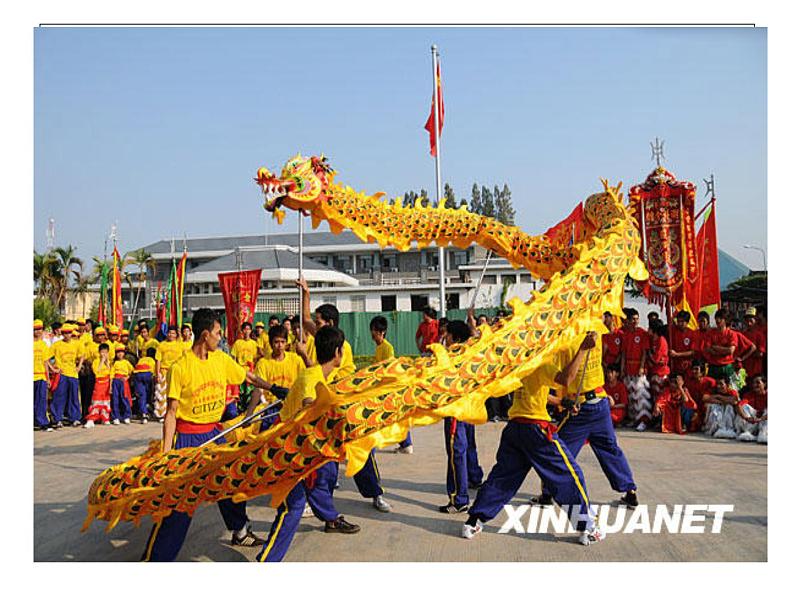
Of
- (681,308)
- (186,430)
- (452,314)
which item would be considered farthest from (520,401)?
(452,314)

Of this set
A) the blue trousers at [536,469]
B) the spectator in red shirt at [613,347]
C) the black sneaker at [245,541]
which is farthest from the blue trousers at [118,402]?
the blue trousers at [536,469]

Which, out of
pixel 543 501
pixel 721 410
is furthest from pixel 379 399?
pixel 721 410

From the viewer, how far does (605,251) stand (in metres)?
3.62

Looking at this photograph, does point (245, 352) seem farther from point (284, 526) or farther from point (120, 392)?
point (284, 526)

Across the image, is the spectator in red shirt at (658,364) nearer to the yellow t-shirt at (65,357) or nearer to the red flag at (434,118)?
the red flag at (434,118)

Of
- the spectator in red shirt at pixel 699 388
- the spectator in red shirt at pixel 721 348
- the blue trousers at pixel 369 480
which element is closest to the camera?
the blue trousers at pixel 369 480

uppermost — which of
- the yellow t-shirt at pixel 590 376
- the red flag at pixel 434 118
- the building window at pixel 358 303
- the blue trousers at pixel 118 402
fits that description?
the red flag at pixel 434 118

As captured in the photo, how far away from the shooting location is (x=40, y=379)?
9164 millimetres

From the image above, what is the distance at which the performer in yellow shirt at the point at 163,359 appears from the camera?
981cm

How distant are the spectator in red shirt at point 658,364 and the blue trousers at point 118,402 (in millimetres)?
7501

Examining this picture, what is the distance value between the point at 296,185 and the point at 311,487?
1.94m

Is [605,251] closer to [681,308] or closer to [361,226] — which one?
[361,226]

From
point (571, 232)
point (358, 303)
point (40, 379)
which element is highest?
point (571, 232)

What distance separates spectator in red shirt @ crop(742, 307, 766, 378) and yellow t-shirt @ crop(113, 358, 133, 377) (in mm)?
8490
